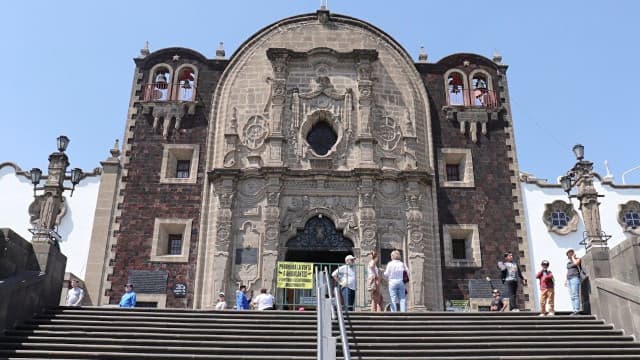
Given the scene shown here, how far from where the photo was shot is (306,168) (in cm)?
2073

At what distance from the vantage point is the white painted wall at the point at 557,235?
22948 mm

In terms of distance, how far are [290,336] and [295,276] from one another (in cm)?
596

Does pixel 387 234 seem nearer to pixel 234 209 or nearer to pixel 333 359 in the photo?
pixel 234 209

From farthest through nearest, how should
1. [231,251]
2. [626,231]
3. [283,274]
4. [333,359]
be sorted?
1. [626,231]
2. [231,251]
3. [283,274]
4. [333,359]

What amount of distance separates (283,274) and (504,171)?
31.3 ft

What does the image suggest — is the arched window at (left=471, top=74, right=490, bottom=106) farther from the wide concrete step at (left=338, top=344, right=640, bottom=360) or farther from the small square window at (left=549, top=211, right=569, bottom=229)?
the wide concrete step at (left=338, top=344, right=640, bottom=360)

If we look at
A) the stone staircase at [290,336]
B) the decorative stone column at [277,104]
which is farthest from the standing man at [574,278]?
the decorative stone column at [277,104]

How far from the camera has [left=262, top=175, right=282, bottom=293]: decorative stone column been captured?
19062 millimetres

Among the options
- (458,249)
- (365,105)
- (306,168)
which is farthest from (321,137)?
(458,249)

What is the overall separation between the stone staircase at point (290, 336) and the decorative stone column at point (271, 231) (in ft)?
21.8

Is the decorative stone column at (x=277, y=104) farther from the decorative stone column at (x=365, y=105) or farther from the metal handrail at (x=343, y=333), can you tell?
the metal handrail at (x=343, y=333)

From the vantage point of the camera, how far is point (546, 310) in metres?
13.0

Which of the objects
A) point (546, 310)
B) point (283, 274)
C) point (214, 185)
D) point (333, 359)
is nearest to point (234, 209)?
point (214, 185)

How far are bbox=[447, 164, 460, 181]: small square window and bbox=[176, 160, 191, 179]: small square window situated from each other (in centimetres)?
946
